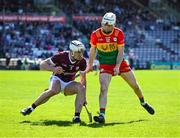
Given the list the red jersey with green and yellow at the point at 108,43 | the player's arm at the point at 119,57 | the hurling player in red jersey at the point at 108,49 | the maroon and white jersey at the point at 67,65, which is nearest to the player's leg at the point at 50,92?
the maroon and white jersey at the point at 67,65

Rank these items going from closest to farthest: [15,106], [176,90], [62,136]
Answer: [62,136]
[15,106]
[176,90]

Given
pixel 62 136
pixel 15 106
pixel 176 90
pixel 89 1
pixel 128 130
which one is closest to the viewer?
pixel 62 136

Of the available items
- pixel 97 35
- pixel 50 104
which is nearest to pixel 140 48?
pixel 50 104

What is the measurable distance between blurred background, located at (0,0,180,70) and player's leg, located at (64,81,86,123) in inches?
1282

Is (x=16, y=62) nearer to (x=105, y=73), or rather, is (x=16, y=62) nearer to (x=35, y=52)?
(x=35, y=52)

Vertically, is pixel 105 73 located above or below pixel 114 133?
above

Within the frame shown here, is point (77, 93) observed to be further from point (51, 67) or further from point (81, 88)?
point (51, 67)

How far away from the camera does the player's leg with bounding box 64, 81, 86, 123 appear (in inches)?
496

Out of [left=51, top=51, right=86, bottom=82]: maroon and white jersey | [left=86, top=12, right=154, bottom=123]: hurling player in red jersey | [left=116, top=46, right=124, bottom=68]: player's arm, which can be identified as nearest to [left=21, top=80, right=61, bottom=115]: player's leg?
[left=51, top=51, right=86, bottom=82]: maroon and white jersey

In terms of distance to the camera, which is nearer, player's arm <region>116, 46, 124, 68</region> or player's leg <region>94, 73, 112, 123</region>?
player's leg <region>94, 73, 112, 123</region>

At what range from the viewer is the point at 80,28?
53.3 metres

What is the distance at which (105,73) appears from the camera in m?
13.1

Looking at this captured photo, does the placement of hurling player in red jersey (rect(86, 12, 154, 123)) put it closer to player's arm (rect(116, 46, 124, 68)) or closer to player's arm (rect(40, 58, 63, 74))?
player's arm (rect(116, 46, 124, 68))

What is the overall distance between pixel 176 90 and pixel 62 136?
13.3 m
